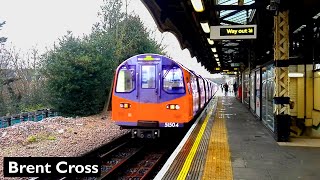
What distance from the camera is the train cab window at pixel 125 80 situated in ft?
35.2

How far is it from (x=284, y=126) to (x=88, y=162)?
6258mm

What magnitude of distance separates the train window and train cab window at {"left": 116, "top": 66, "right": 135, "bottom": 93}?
0.31 meters

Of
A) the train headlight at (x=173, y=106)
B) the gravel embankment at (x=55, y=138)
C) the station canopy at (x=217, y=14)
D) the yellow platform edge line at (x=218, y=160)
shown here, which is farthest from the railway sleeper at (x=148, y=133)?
the station canopy at (x=217, y=14)

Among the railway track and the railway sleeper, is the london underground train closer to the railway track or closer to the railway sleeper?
the railway sleeper

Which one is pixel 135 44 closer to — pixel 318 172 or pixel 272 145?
pixel 272 145

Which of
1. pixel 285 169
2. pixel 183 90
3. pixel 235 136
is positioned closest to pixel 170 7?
pixel 183 90

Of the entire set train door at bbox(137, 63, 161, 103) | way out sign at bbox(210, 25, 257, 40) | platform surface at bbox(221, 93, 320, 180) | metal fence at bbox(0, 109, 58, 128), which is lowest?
metal fence at bbox(0, 109, 58, 128)

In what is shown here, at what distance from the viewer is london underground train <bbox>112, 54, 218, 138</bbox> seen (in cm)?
1049

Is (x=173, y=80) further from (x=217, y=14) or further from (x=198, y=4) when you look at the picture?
(x=217, y=14)

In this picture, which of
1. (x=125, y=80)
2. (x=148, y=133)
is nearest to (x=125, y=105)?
(x=125, y=80)

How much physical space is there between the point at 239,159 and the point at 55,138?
8695mm

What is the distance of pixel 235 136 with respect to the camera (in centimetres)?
1020
